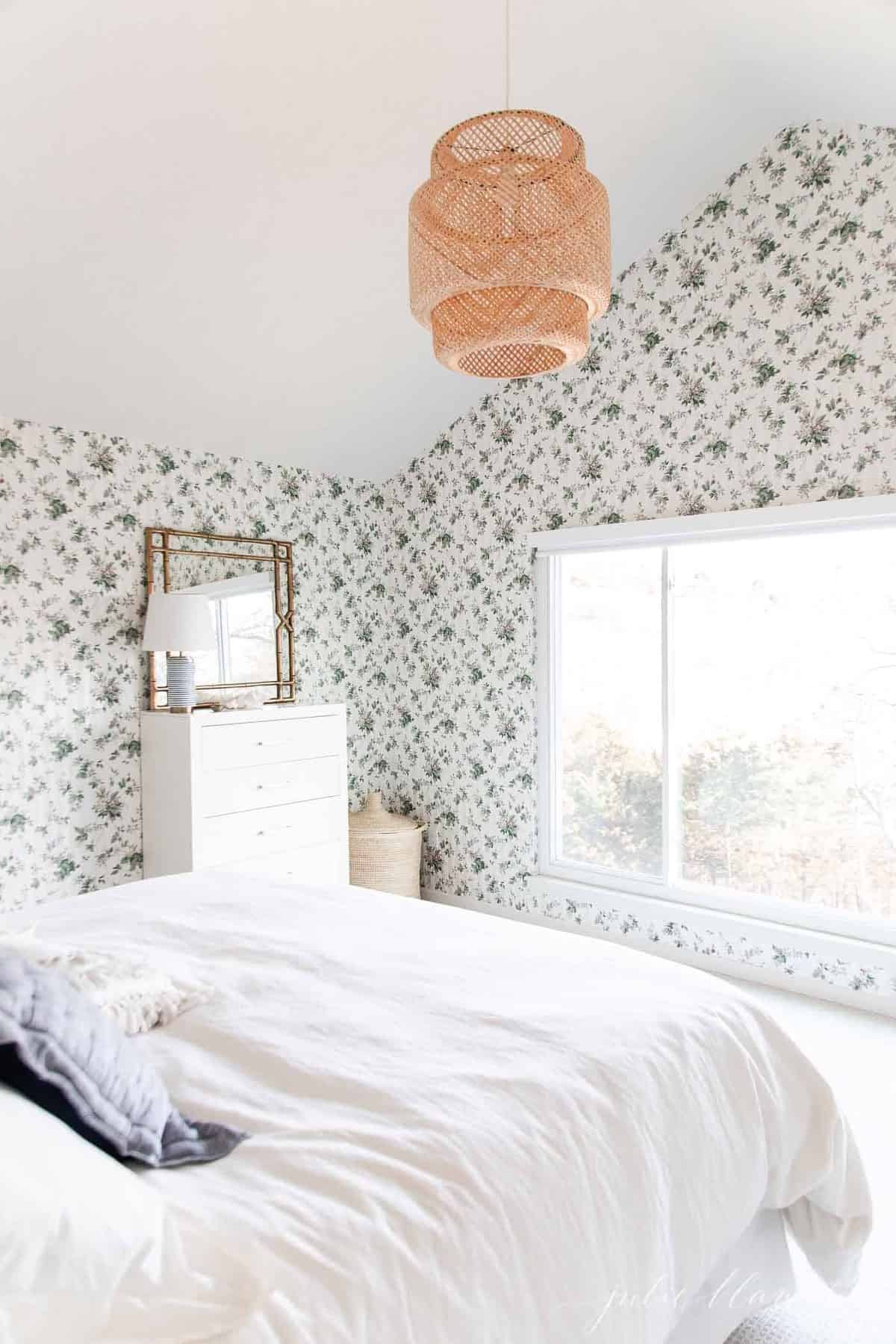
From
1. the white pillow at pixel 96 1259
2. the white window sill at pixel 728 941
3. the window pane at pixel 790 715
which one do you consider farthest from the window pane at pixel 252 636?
the white pillow at pixel 96 1259

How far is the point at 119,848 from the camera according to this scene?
3818 millimetres

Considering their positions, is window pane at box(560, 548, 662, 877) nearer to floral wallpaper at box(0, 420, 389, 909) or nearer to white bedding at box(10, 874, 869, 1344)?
floral wallpaper at box(0, 420, 389, 909)

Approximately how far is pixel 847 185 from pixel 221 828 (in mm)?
3458

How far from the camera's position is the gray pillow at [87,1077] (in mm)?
1103

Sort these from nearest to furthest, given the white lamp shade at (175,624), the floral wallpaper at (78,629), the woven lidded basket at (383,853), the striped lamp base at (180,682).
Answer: the floral wallpaper at (78,629)
the white lamp shade at (175,624)
the striped lamp base at (180,682)
the woven lidded basket at (383,853)

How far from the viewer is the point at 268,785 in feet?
12.9

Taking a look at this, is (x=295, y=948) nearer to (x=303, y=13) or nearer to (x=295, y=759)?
(x=295, y=759)

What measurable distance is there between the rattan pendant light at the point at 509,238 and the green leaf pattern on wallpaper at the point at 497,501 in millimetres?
1864

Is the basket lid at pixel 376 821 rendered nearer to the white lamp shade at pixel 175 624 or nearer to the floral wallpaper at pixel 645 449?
the floral wallpaper at pixel 645 449

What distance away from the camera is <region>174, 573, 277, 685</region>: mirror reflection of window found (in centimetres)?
411

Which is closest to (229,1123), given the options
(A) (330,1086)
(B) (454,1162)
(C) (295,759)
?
(A) (330,1086)

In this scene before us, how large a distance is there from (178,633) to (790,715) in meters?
2.48

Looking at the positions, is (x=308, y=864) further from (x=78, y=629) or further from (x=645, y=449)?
(x=645, y=449)

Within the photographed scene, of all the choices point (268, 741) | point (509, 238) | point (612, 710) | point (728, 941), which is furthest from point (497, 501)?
point (509, 238)
